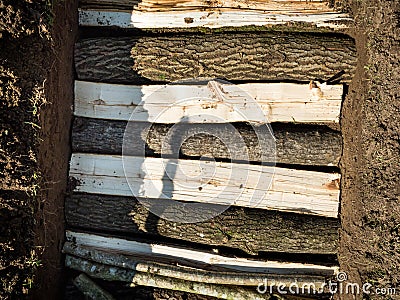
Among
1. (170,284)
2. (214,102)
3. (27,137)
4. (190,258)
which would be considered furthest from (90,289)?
(214,102)

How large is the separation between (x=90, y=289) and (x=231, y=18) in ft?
8.15

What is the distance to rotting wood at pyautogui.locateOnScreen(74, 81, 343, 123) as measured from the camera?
3.88 metres

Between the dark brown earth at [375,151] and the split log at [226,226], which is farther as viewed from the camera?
the split log at [226,226]

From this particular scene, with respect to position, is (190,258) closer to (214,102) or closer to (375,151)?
(214,102)

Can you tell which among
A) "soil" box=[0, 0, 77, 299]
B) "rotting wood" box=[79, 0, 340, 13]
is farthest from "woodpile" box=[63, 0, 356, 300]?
"soil" box=[0, 0, 77, 299]

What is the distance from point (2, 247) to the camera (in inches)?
134

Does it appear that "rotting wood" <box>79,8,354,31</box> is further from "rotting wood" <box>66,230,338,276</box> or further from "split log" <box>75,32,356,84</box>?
"rotting wood" <box>66,230,338,276</box>

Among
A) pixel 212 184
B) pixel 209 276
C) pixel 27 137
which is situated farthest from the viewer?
pixel 212 184

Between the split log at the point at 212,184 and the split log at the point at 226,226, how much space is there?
7 cm

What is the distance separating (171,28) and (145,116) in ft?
2.51

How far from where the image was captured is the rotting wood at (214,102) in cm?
388

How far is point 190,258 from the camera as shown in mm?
4035

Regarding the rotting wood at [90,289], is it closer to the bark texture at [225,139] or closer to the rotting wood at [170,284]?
the rotting wood at [170,284]

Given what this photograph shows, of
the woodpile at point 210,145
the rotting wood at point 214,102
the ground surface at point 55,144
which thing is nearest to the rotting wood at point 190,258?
the woodpile at point 210,145
